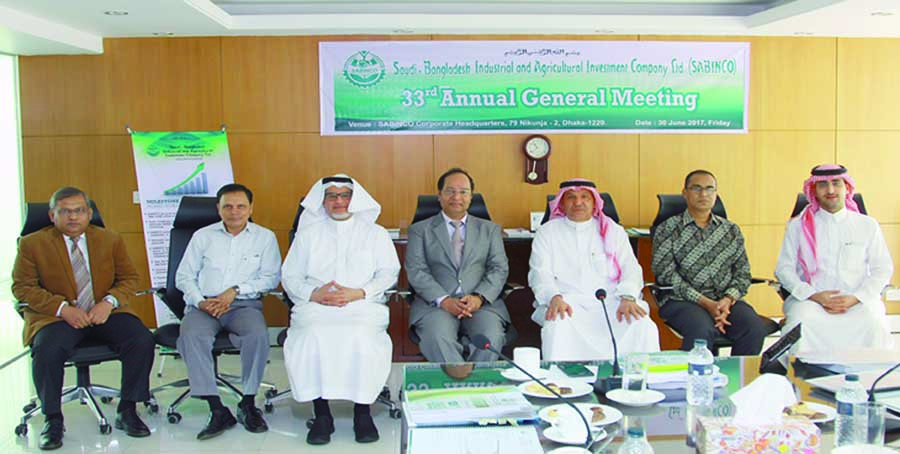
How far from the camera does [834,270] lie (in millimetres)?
4562

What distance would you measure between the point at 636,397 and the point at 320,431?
189 centimetres

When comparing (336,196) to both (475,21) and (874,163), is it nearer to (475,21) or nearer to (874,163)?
(475,21)

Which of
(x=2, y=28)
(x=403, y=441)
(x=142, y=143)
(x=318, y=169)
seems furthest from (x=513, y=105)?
(x=403, y=441)

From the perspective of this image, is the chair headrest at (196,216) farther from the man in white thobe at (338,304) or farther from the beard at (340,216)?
the beard at (340,216)

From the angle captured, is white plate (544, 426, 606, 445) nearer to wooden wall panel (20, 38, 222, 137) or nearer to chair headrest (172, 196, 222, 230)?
chair headrest (172, 196, 222, 230)

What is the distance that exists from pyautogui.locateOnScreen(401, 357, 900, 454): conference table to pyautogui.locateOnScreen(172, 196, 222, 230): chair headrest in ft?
7.17

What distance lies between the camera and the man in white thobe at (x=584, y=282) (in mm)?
4148

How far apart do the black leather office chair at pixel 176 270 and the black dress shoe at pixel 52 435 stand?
533 mm

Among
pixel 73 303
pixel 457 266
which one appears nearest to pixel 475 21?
pixel 457 266

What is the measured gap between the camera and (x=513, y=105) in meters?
5.85

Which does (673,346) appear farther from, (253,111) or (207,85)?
(207,85)

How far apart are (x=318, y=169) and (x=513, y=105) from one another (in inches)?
60.8

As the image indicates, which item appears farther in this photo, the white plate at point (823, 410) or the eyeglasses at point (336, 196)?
the eyeglasses at point (336, 196)

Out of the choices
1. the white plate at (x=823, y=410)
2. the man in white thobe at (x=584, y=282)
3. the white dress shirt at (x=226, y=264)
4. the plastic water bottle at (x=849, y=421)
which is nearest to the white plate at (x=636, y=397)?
the white plate at (x=823, y=410)
